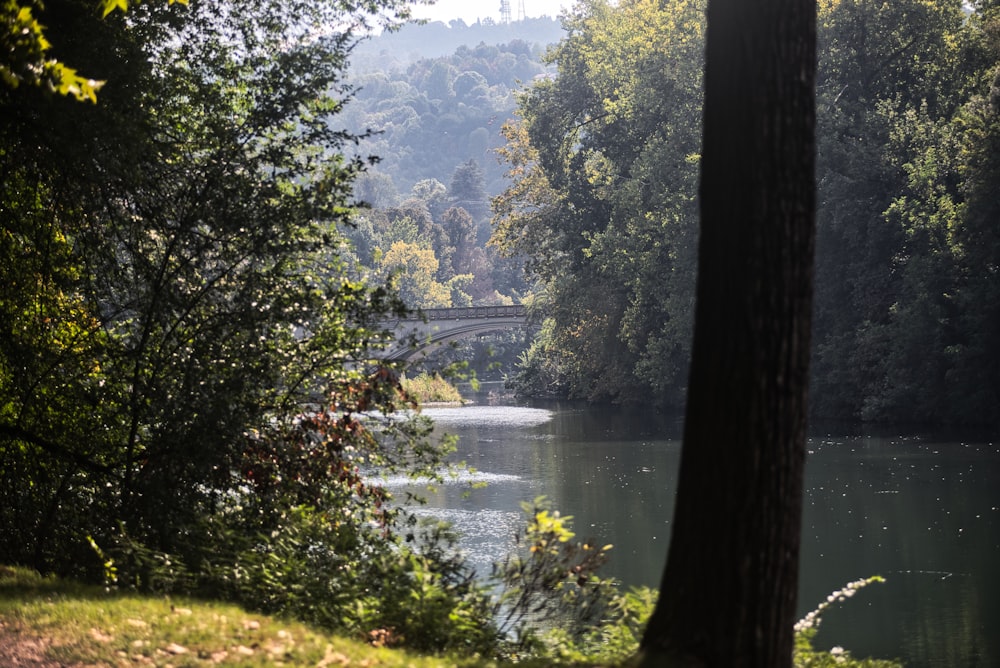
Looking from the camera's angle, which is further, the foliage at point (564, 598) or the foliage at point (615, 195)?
the foliage at point (615, 195)

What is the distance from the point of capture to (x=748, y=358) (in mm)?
4809

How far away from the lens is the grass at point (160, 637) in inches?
231

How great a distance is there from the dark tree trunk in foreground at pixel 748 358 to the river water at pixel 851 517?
698 centimetres

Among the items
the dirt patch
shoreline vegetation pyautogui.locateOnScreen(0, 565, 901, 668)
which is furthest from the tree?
the dirt patch

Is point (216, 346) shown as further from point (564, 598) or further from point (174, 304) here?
point (564, 598)

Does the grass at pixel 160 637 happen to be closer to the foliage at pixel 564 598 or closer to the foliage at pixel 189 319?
the foliage at pixel 564 598

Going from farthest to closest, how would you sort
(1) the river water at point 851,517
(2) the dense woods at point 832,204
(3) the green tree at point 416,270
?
(3) the green tree at point 416,270 < (2) the dense woods at point 832,204 < (1) the river water at point 851,517

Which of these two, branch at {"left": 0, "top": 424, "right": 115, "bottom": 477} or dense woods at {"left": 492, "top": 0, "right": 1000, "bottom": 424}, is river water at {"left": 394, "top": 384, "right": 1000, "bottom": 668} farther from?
branch at {"left": 0, "top": 424, "right": 115, "bottom": 477}

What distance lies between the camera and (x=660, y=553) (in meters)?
15.8

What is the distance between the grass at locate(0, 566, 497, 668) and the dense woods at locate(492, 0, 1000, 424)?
77.4ft

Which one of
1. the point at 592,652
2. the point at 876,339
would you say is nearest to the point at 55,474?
the point at 592,652

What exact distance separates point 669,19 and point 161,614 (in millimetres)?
35127

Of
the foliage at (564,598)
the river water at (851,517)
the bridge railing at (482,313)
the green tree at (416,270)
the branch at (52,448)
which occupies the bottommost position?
the river water at (851,517)

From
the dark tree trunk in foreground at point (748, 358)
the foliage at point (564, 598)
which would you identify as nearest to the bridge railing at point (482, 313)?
the foliage at point (564, 598)
